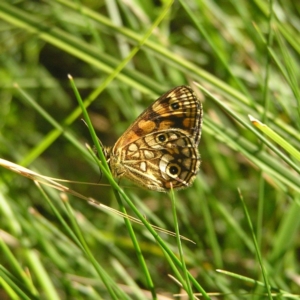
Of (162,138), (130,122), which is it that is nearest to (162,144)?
(162,138)

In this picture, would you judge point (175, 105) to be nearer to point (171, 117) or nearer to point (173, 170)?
point (171, 117)

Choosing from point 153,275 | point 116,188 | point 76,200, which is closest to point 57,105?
point 76,200

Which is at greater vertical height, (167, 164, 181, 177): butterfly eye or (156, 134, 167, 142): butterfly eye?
(156, 134, 167, 142): butterfly eye

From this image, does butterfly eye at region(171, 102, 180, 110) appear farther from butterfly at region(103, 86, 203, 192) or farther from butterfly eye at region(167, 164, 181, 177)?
butterfly eye at region(167, 164, 181, 177)

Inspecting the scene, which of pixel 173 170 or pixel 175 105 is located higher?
pixel 175 105

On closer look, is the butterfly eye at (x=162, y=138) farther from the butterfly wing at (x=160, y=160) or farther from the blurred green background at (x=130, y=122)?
the blurred green background at (x=130, y=122)

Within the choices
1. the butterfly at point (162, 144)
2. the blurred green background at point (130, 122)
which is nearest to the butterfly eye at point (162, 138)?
the butterfly at point (162, 144)

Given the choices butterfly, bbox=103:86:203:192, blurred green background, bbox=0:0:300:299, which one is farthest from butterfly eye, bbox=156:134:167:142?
blurred green background, bbox=0:0:300:299
